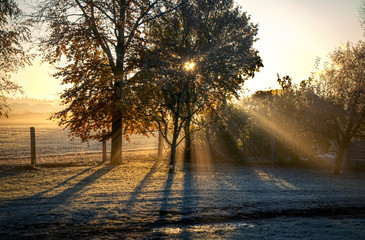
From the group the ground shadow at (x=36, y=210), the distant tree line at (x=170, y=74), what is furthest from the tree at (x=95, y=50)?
the ground shadow at (x=36, y=210)

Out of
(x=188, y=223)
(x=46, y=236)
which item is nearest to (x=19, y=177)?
(x=46, y=236)

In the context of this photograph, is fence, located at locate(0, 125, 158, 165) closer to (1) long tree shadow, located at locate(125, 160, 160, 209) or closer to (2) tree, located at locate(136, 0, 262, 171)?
(1) long tree shadow, located at locate(125, 160, 160, 209)

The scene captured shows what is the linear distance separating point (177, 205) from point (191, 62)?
6345 mm

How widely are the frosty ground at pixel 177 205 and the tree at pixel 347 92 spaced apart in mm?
2277

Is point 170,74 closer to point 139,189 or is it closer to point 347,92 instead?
point 139,189

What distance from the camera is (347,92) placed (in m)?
13.0

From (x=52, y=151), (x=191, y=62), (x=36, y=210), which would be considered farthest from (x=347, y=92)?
(x=52, y=151)

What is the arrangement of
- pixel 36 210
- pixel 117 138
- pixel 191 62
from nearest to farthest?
pixel 36 210 < pixel 191 62 < pixel 117 138

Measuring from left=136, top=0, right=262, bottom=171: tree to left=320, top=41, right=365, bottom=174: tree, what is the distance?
395 cm

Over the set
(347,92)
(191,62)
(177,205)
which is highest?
(191,62)

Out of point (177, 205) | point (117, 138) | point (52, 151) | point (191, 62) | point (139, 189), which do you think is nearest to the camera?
point (177, 205)

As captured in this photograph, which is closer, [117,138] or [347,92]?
[347,92]

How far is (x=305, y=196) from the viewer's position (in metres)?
9.15

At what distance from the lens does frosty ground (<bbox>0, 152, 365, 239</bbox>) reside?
6027mm
